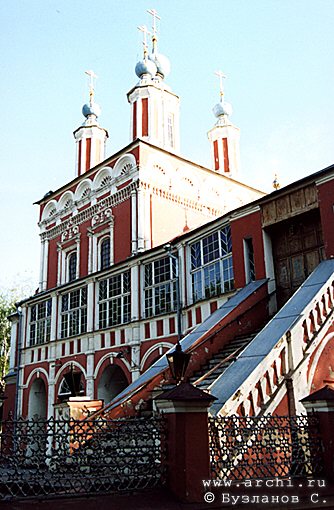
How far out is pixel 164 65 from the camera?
3075 cm

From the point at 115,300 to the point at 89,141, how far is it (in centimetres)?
1463

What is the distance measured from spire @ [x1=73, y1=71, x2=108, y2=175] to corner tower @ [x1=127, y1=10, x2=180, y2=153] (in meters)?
3.92

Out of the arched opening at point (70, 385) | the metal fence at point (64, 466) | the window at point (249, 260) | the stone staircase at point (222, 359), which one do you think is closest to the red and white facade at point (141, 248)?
the window at point (249, 260)

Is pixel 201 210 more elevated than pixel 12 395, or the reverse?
pixel 201 210

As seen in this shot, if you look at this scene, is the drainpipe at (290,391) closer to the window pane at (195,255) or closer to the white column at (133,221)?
the window pane at (195,255)

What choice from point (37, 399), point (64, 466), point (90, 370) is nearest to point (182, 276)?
point (90, 370)

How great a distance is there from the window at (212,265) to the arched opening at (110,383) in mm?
5830

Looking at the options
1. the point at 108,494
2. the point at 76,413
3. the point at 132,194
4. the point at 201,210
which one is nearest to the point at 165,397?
the point at 108,494

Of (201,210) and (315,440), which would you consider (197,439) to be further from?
(201,210)

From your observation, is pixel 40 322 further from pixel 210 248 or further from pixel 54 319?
pixel 210 248

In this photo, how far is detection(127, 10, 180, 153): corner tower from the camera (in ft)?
91.5

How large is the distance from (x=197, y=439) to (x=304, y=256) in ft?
25.6

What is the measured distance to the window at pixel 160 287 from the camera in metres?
18.0

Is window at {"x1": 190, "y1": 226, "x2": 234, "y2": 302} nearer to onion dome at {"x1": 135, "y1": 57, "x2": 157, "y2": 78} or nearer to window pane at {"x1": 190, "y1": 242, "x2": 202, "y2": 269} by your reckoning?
window pane at {"x1": 190, "y1": 242, "x2": 202, "y2": 269}
